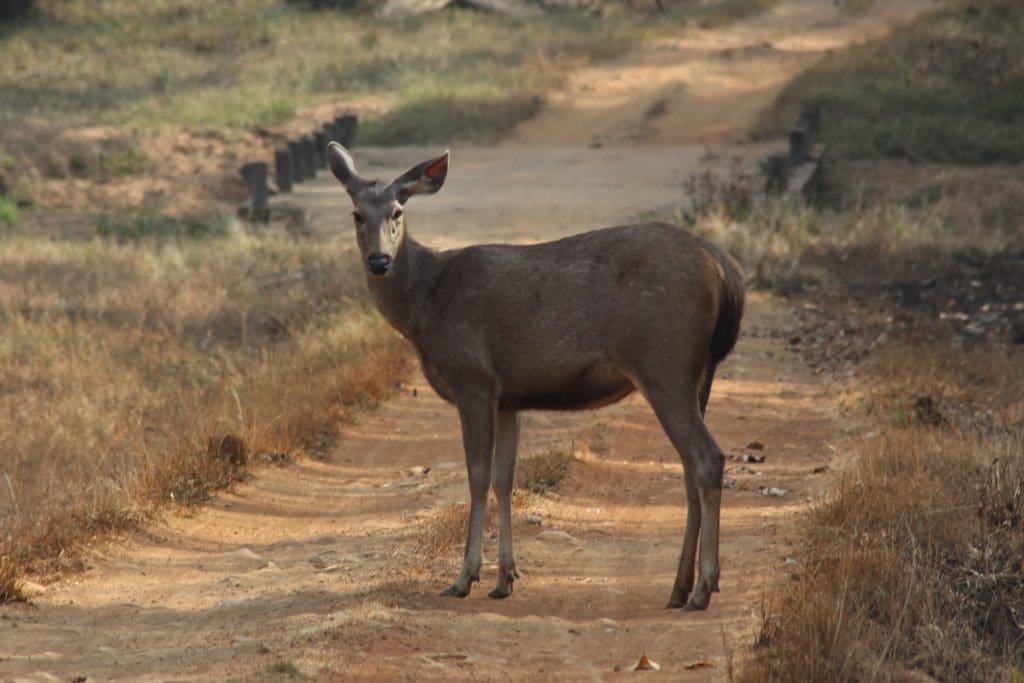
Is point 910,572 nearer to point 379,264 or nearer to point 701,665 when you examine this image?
point 701,665

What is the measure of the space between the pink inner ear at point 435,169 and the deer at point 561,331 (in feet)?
0.07

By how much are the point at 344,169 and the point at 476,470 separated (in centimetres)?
182

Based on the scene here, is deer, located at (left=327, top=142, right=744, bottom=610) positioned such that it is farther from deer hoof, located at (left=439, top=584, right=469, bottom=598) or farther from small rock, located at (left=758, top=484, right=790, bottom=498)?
small rock, located at (left=758, top=484, right=790, bottom=498)

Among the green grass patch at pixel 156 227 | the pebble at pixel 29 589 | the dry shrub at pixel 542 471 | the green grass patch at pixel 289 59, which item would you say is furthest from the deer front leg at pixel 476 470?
the green grass patch at pixel 289 59

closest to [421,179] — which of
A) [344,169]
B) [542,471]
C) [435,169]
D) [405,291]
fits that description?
[435,169]

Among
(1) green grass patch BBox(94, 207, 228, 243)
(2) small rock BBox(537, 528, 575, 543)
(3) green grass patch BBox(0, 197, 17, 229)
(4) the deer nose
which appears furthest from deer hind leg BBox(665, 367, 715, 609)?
(3) green grass patch BBox(0, 197, 17, 229)

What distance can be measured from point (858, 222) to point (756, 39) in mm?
21665

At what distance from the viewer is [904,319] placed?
14.1 meters

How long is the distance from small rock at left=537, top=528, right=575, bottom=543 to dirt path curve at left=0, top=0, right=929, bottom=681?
0.08 feet

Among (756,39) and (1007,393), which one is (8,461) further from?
(756,39)

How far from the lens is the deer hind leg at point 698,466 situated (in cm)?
677

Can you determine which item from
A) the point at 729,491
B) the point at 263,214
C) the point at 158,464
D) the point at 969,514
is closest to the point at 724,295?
the point at 969,514

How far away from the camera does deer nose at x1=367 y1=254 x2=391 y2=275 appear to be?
722 cm

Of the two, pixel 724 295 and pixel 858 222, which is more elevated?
pixel 724 295
